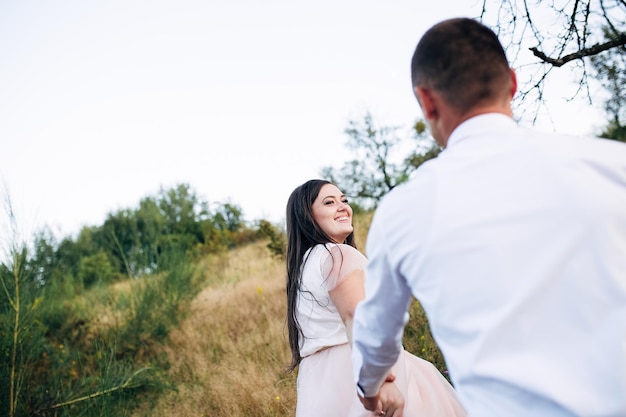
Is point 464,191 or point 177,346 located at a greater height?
point 464,191

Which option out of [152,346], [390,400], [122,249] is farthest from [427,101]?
[122,249]

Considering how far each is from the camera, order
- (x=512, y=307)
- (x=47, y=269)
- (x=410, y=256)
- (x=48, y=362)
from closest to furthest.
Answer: (x=512, y=307) → (x=410, y=256) → (x=47, y=269) → (x=48, y=362)

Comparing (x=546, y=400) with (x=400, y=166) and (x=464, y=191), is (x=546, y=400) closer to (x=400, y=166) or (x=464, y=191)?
(x=464, y=191)

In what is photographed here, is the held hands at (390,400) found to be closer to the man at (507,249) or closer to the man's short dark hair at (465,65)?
the man at (507,249)

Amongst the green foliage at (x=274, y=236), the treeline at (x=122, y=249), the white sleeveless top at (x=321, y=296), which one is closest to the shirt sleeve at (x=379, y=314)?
the white sleeveless top at (x=321, y=296)

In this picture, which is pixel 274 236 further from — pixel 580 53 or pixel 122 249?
pixel 580 53

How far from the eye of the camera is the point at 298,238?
8.08 ft

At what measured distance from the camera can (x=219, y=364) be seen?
591 centimetres

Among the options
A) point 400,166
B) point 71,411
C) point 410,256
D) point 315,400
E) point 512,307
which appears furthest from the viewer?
point 400,166

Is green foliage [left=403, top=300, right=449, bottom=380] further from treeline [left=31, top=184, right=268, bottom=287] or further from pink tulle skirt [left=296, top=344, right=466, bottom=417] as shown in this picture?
treeline [left=31, top=184, right=268, bottom=287]

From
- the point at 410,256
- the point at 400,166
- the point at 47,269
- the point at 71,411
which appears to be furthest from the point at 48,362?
the point at 400,166

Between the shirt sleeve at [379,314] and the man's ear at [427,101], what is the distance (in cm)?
32

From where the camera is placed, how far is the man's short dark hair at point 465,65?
1.04m

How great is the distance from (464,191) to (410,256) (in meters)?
0.18
